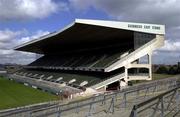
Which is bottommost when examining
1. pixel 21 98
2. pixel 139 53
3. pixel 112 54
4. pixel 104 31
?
pixel 21 98

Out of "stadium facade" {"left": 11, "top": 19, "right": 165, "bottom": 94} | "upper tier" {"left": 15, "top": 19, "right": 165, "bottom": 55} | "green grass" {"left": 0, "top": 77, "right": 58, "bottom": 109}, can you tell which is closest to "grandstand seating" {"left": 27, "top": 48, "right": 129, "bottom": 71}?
"stadium facade" {"left": 11, "top": 19, "right": 165, "bottom": 94}

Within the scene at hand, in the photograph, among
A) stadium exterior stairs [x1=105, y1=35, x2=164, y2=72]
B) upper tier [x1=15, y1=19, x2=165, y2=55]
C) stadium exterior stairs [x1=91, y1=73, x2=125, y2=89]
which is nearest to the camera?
stadium exterior stairs [x1=91, y1=73, x2=125, y2=89]

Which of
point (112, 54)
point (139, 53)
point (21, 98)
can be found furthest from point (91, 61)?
point (21, 98)

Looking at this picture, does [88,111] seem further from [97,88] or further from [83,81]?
[83,81]

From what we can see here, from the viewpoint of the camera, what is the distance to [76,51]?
262 feet

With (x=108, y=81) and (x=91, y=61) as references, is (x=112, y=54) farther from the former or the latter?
(x=108, y=81)

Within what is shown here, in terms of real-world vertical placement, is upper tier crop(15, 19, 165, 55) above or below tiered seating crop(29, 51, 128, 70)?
above

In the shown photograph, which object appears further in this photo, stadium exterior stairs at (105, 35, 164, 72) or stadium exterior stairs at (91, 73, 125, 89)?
stadium exterior stairs at (105, 35, 164, 72)

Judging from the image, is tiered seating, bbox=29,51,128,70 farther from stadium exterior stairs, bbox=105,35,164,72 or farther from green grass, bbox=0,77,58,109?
green grass, bbox=0,77,58,109

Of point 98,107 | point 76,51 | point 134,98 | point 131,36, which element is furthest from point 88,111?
point 76,51

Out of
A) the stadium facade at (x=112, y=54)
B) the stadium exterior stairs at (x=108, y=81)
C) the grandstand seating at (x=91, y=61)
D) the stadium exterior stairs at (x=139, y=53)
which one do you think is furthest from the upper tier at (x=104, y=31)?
the stadium exterior stairs at (x=108, y=81)

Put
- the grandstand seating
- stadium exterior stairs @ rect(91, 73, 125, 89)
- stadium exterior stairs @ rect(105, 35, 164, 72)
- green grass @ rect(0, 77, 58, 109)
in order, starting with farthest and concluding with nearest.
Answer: the grandstand seating, stadium exterior stairs @ rect(105, 35, 164, 72), stadium exterior stairs @ rect(91, 73, 125, 89), green grass @ rect(0, 77, 58, 109)

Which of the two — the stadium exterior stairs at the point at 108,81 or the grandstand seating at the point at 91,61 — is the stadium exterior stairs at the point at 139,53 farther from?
the grandstand seating at the point at 91,61


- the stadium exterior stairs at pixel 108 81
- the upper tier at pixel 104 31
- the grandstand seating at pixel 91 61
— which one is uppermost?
the upper tier at pixel 104 31
